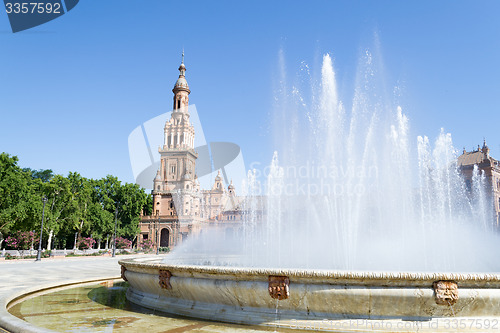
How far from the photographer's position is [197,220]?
69625 mm

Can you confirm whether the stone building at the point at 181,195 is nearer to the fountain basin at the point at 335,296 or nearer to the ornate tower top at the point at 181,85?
the ornate tower top at the point at 181,85

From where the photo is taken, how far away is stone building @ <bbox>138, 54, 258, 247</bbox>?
68.0 metres

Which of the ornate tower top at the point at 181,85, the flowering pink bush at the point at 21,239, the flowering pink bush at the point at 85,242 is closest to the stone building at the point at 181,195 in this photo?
the ornate tower top at the point at 181,85

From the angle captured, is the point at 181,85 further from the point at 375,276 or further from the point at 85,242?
the point at 375,276

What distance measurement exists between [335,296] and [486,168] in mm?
61959

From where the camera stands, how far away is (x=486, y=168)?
→ 185ft

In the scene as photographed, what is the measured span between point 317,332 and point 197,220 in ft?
216

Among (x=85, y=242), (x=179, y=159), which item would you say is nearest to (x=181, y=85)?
(x=179, y=159)

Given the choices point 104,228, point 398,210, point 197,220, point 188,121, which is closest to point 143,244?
point 197,220

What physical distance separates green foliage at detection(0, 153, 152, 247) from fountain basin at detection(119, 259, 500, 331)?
23.9 metres

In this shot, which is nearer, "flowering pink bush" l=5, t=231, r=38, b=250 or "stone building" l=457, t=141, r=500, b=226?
"flowering pink bush" l=5, t=231, r=38, b=250

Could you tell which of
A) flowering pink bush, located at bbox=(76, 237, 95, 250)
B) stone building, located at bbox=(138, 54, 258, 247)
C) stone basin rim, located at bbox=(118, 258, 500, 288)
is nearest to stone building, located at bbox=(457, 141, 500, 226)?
stone building, located at bbox=(138, 54, 258, 247)

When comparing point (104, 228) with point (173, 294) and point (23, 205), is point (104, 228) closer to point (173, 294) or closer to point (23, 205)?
point (23, 205)

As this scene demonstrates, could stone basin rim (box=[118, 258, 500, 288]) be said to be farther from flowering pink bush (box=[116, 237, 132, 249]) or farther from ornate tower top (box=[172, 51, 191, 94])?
ornate tower top (box=[172, 51, 191, 94])
